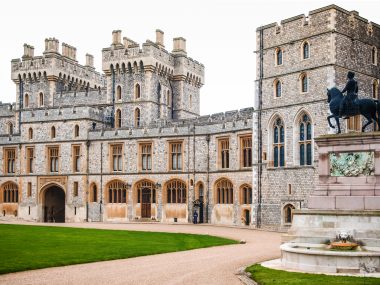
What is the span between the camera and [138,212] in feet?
156

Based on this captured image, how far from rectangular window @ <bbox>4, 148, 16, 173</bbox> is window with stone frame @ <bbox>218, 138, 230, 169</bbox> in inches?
801

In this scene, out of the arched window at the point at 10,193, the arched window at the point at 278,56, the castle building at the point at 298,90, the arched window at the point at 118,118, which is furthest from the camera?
the arched window at the point at 118,118

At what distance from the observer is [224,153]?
43719mm

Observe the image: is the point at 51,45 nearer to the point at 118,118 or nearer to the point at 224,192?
the point at 118,118

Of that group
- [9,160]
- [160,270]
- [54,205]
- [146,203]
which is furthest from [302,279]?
[9,160]

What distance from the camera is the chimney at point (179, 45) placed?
189 feet

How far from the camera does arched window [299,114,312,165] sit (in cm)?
3509

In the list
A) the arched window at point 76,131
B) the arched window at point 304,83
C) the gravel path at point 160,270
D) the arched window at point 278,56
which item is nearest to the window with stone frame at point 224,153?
the arched window at point 278,56

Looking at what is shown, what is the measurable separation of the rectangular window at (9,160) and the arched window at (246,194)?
22.6 metres

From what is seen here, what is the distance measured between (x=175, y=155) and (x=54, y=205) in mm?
13442

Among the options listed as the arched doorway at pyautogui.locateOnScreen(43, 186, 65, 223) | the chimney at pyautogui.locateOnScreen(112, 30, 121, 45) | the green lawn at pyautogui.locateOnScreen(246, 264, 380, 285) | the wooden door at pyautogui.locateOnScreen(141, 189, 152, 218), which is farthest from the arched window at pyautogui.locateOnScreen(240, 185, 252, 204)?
the green lawn at pyautogui.locateOnScreen(246, 264, 380, 285)

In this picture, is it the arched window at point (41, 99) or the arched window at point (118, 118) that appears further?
the arched window at point (41, 99)

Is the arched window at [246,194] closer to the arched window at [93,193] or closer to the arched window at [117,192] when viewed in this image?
the arched window at [117,192]

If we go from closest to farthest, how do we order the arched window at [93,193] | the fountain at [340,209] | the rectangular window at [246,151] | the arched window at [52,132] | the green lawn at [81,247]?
the fountain at [340,209]
the green lawn at [81,247]
the rectangular window at [246,151]
the arched window at [93,193]
the arched window at [52,132]
